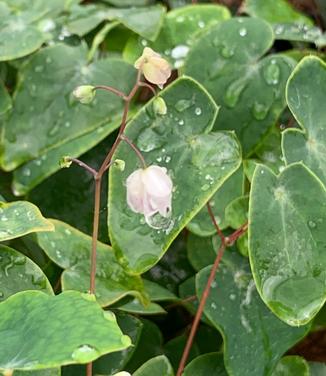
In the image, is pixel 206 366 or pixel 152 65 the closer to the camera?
pixel 152 65

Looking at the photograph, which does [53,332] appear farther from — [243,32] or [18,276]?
[243,32]

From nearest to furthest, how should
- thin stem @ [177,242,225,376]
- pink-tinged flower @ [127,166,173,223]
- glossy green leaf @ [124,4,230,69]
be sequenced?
1. pink-tinged flower @ [127,166,173,223]
2. thin stem @ [177,242,225,376]
3. glossy green leaf @ [124,4,230,69]

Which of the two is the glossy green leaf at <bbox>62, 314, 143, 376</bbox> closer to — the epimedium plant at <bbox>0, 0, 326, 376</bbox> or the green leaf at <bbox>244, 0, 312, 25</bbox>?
the epimedium plant at <bbox>0, 0, 326, 376</bbox>

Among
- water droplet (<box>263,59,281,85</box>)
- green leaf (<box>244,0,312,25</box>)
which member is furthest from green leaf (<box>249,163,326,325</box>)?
green leaf (<box>244,0,312,25</box>)

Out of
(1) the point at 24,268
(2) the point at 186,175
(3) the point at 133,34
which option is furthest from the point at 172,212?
(3) the point at 133,34

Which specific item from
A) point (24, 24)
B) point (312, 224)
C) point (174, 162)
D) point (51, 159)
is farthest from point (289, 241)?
point (24, 24)

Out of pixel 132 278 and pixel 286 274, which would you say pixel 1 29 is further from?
pixel 286 274

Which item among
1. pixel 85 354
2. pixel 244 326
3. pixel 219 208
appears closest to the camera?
pixel 85 354
